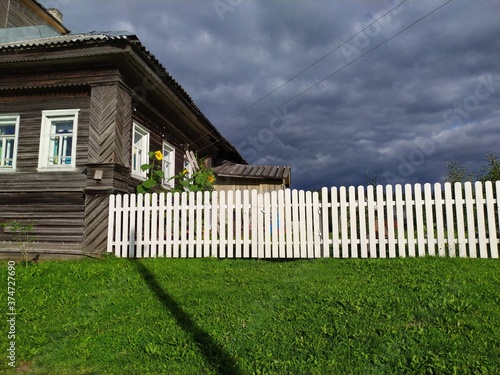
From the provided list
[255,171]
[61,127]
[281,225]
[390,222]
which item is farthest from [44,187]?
[255,171]

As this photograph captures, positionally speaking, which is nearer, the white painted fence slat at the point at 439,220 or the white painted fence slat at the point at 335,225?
the white painted fence slat at the point at 439,220

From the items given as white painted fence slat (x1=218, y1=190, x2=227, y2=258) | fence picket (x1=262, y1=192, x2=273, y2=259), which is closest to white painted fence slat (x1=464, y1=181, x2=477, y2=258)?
fence picket (x1=262, y1=192, x2=273, y2=259)

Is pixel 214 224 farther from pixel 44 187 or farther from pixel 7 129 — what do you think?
pixel 7 129

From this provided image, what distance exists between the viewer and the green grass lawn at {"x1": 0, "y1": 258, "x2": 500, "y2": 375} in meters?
2.72

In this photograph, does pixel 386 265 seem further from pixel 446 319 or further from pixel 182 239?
pixel 182 239

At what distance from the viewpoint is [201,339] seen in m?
3.13

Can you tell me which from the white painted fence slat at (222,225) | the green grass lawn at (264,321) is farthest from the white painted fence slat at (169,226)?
the green grass lawn at (264,321)

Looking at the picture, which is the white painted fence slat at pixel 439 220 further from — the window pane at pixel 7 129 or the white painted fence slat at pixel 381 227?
the window pane at pixel 7 129

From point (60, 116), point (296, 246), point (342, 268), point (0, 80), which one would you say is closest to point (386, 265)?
point (342, 268)

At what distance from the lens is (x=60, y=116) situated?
8.27 m

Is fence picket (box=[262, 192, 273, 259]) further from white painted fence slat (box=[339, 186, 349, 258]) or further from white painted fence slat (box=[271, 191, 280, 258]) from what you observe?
white painted fence slat (box=[339, 186, 349, 258])

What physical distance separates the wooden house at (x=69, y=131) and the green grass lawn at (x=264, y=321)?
2727 mm

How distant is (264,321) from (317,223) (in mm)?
3208

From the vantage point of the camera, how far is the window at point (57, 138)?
812 centimetres
